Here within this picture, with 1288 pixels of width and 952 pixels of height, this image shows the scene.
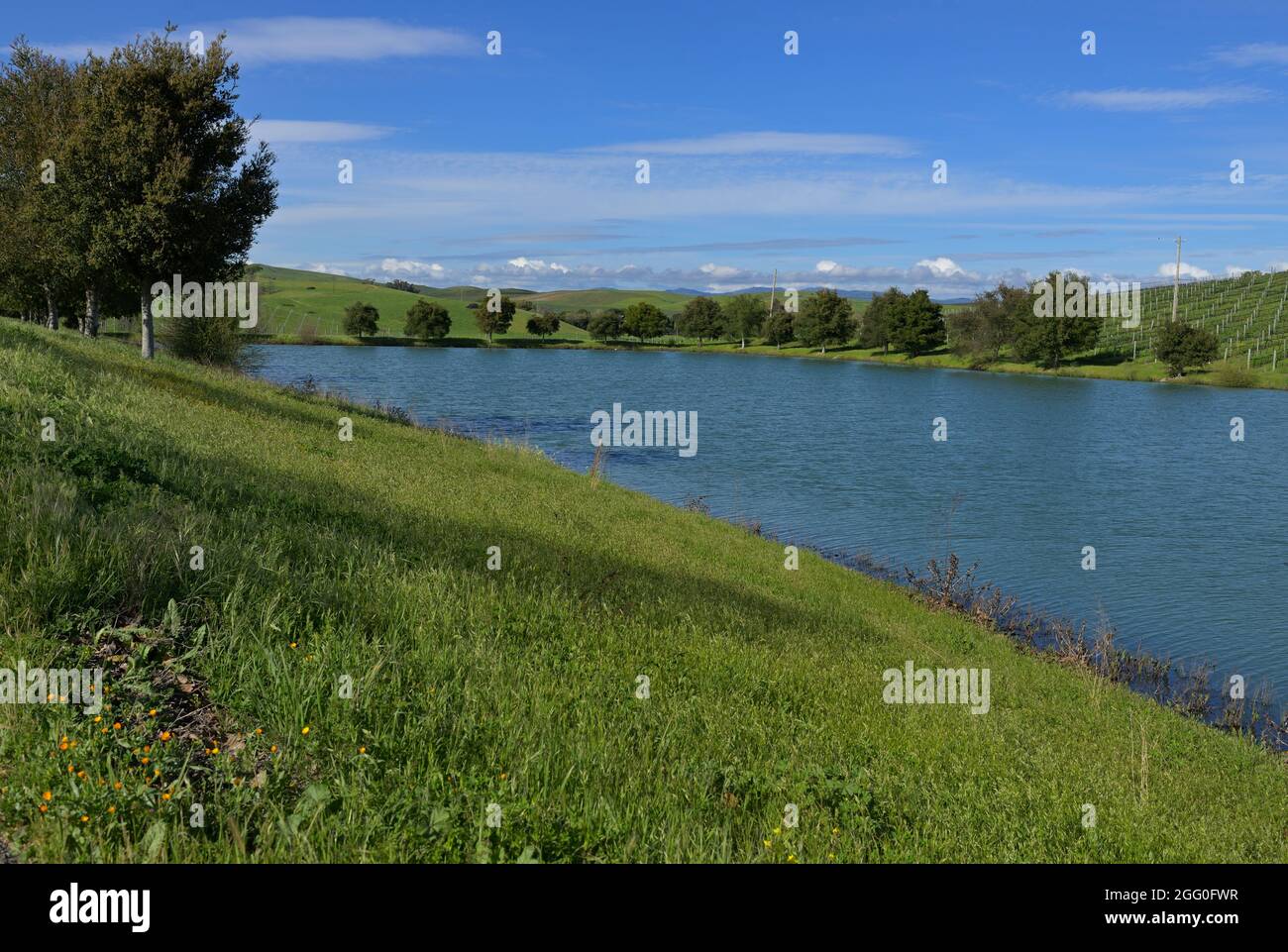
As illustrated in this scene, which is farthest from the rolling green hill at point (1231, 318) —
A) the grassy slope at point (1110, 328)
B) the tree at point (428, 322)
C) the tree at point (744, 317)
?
the tree at point (428, 322)

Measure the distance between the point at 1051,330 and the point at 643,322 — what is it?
80080mm

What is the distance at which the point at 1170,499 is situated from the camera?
3006cm

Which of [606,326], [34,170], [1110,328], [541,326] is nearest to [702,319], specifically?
[606,326]

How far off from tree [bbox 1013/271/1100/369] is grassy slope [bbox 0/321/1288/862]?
96668 millimetres

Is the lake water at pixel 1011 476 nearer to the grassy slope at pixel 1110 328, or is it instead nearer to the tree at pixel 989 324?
the grassy slope at pixel 1110 328

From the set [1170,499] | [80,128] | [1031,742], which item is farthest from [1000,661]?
[80,128]

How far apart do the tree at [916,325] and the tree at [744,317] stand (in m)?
31.2

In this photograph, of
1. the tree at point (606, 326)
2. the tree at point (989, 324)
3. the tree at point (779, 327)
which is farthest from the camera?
the tree at point (606, 326)

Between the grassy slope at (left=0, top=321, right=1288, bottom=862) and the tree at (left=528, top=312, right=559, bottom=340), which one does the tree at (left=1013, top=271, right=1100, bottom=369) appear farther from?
the grassy slope at (left=0, top=321, right=1288, bottom=862)

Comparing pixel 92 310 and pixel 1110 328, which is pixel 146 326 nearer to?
pixel 92 310

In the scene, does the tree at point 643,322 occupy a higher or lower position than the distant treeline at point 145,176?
higher

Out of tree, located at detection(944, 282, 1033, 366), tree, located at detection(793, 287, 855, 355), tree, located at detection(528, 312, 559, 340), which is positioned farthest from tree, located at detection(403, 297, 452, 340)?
tree, located at detection(944, 282, 1033, 366)

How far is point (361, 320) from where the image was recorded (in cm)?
13500

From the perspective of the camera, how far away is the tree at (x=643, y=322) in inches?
6471
